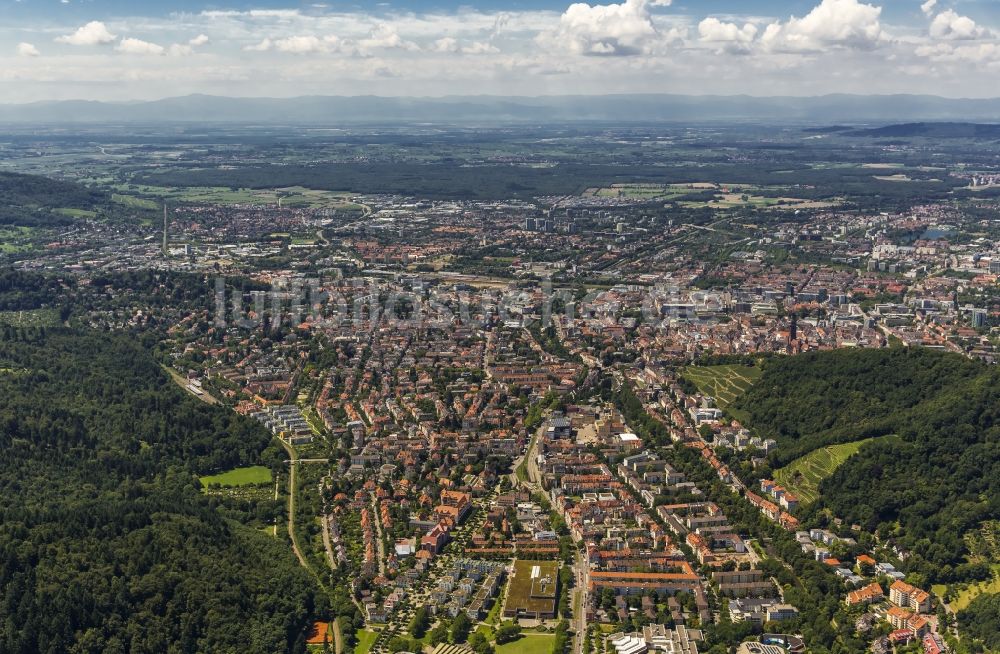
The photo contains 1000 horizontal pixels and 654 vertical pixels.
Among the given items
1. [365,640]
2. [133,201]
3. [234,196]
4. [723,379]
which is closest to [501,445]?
[723,379]

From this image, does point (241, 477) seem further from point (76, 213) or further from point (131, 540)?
point (76, 213)

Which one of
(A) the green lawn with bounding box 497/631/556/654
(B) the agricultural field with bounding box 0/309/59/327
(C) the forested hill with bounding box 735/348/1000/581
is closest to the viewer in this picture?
(A) the green lawn with bounding box 497/631/556/654

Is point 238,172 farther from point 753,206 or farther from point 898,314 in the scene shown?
point 898,314

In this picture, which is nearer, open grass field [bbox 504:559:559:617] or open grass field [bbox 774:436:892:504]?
open grass field [bbox 504:559:559:617]

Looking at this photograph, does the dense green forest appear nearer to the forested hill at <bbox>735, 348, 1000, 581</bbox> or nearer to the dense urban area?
the dense urban area

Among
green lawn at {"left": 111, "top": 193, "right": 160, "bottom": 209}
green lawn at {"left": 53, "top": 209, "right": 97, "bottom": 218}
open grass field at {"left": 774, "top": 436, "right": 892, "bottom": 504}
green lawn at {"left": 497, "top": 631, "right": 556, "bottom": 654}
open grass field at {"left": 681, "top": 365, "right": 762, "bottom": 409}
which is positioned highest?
green lawn at {"left": 111, "top": 193, "right": 160, "bottom": 209}

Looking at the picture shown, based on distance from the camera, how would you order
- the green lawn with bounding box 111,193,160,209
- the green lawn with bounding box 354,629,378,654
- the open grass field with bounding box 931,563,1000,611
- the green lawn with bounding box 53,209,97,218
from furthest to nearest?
the green lawn with bounding box 111,193,160,209 < the green lawn with bounding box 53,209,97,218 < the open grass field with bounding box 931,563,1000,611 < the green lawn with bounding box 354,629,378,654

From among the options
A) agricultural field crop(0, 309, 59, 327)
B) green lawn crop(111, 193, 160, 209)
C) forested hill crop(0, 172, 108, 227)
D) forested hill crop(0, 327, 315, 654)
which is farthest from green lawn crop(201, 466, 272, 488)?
green lawn crop(111, 193, 160, 209)

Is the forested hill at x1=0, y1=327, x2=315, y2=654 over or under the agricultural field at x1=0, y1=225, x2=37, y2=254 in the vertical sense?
under

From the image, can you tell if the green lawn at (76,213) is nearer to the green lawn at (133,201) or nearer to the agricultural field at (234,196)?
the green lawn at (133,201)
